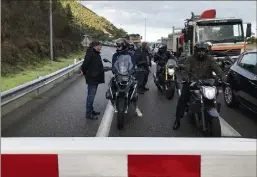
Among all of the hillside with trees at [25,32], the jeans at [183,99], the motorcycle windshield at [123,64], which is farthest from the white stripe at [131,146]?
the hillside with trees at [25,32]

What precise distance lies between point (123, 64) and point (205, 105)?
2243 mm

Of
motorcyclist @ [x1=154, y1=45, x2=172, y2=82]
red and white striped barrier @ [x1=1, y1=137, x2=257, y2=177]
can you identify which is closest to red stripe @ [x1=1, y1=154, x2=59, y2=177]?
red and white striped barrier @ [x1=1, y1=137, x2=257, y2=177]

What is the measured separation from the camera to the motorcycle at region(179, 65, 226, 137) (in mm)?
6316

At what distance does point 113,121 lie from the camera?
326 inches

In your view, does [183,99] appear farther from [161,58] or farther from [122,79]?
[161,58]

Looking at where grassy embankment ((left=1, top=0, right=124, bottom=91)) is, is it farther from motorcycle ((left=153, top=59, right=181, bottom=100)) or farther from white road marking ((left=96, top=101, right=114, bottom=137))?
white road marking ((left=96, top=101, right=114, bottom=137))

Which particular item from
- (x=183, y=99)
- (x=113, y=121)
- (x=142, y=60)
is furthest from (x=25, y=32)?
(x=183, y=99)

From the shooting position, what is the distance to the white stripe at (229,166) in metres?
2.13

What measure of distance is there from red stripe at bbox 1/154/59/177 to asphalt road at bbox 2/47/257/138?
3443mm

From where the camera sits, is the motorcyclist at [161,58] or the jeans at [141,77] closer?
the motorcyclist at [161,58]

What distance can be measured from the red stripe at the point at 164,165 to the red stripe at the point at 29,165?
1.35ft

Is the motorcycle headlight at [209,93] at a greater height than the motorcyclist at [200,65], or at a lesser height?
lesser

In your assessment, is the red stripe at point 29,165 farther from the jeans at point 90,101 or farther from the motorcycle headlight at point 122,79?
the jeans at point 90,101

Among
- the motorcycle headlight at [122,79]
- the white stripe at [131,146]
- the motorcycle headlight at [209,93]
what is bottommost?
the motorcycle headlight at [209,93]
